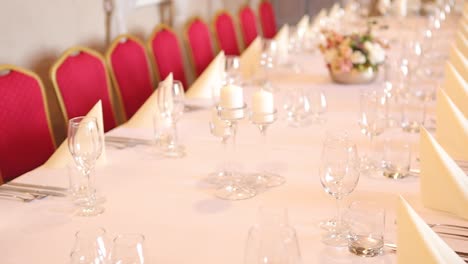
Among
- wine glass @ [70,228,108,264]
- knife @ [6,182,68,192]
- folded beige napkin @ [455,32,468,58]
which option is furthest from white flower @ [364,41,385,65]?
wine glass @ [70,228,108,264]

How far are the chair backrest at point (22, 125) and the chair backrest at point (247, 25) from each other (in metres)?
3.29

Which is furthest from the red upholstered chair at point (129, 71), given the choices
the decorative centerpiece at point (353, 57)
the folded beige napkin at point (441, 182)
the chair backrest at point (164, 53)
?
the folded beige napkin at point (441, 182)

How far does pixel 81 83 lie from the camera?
11.8ft

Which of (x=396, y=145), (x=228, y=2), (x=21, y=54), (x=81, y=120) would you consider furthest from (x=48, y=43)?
(x=228, y=2)

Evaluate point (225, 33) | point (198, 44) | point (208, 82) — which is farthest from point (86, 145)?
point (225, 33)

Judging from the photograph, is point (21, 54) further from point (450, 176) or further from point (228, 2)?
point (228, 2)

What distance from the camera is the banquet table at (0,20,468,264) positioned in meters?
1.68

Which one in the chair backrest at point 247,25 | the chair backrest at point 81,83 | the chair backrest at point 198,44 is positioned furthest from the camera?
the chair backrest at point 247,25

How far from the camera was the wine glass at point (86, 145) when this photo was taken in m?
1.94

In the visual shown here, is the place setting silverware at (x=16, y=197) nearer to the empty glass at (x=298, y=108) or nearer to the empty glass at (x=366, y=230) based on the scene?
the empty glass at (x=366, y=230)

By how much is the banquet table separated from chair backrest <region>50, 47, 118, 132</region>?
0.88 meters

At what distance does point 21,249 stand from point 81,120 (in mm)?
475

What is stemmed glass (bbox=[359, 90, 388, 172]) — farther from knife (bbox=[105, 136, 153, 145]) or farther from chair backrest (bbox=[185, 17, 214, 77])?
chair backrest (bbox=[185, 17, 214, 77])

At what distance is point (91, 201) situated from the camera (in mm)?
1991
